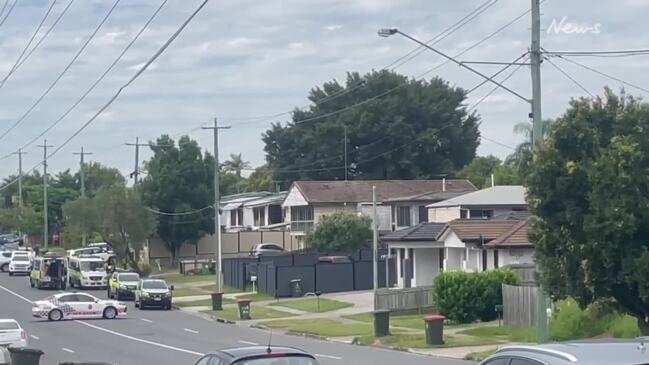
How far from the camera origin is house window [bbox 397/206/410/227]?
278 ft

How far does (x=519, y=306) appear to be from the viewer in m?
42.6

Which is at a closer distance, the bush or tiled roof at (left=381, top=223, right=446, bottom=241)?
the bush

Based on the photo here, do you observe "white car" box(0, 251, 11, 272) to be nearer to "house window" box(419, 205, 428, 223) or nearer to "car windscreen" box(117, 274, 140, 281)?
"car windscreen" box(117, 274, 140, 281)

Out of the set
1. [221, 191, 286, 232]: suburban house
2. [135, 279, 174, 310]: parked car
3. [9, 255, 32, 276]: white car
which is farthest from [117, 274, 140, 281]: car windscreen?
[9, 255, 32, 276]: white car

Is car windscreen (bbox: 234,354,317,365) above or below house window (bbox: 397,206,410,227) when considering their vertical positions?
below

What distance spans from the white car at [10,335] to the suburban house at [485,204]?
34.2m

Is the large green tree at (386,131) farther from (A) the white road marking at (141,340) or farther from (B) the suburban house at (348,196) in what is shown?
(A) the white road marking at (141,340)

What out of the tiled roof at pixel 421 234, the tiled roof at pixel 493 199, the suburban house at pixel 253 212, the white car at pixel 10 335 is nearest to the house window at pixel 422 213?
the tiled roof at pixel 493 199

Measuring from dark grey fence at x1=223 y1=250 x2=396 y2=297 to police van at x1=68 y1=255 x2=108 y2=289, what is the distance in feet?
41.1

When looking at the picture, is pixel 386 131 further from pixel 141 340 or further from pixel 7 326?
pixel 7 326

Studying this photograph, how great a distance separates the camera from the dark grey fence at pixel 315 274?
2724 inches

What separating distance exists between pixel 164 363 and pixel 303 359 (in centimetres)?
2031

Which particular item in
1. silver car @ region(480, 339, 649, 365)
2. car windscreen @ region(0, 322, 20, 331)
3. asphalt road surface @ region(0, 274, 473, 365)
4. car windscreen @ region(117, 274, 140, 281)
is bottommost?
asphalt road surface @ region(0, 274, 473, 365)

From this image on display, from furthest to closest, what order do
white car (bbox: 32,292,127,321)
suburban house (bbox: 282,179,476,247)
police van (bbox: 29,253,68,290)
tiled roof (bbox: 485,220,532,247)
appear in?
1. suburban house (bbox: 282,179,476,247)
2. police van (bbox: 29,253,68,290)
3. white car (bbox: 32,292,127,321)
4. tiled roof (bbox: 485,220,532,247)
